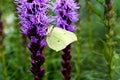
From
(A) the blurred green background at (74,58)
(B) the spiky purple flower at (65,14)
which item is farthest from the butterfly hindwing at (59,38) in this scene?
(A) the blurred green background at (74,58)

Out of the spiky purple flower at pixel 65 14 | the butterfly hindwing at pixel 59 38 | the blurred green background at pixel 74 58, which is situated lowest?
the blurred green background at pixel 74 58

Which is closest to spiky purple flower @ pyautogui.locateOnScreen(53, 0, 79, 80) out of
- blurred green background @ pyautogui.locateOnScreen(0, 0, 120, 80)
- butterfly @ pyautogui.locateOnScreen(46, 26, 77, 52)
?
butterfly @ pyautogui.locateOnScreen(46, 26, 77, 52)

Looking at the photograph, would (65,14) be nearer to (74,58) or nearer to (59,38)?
(59,38)

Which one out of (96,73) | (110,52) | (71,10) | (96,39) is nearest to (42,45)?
(71,10)

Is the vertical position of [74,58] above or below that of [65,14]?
below

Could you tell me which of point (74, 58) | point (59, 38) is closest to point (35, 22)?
point (59, 38)

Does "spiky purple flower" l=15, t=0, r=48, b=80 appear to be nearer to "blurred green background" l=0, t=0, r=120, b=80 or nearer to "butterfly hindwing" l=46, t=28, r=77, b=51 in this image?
"butterfly hindwing" l=46, t=28, r=77, b=51

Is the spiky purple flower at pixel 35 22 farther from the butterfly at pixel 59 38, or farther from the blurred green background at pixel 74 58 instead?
the blurred green background at pixel 74 58
